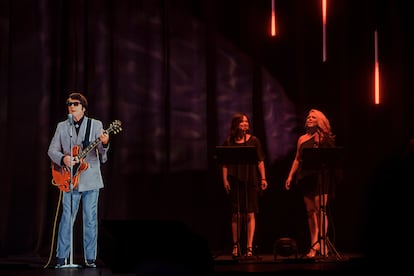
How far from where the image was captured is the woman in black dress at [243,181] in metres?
7.61

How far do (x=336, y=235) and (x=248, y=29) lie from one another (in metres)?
2.86

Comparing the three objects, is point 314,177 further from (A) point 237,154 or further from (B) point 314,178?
(A) point 237,154

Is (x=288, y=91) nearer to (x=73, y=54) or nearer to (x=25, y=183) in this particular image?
(x=73, y=54)

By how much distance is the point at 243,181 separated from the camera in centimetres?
770

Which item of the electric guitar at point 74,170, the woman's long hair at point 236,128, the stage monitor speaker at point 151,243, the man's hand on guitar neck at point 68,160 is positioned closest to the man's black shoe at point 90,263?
the electric guitar at point 74,170

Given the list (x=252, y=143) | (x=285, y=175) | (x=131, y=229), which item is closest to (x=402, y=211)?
(x=131, y=229)

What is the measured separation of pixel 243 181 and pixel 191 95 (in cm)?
145

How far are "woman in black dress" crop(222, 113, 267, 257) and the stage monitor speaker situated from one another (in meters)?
3.45

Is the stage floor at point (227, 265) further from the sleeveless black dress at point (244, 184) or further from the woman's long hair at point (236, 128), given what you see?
the woman's long hair at point (236, 128)

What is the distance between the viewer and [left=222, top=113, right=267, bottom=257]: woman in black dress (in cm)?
761

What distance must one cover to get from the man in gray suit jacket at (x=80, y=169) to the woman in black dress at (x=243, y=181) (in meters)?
1.54

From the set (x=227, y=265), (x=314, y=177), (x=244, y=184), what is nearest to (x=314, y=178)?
(x=314, y=177)

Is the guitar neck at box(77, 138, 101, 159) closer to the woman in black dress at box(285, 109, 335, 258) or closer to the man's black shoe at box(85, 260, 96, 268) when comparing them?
the man's black shoe at box(85, 260, 96, 268)

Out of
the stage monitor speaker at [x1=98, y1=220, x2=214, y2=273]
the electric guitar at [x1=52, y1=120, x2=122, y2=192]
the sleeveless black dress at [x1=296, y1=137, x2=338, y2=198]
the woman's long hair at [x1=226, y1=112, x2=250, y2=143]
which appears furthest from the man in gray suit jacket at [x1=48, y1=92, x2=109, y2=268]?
the stage monitor speaker at [x1=98, y1=220, x2=214, y2=273]
